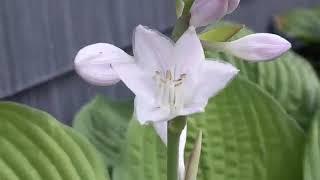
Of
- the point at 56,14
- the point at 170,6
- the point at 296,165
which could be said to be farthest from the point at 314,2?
the point at 296,165

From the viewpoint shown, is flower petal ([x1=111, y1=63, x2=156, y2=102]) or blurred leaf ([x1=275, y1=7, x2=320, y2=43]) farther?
blurred leaf ([x1=275, y1=7, x2=320, y2=43])

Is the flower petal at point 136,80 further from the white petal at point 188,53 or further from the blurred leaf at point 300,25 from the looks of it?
the blurred leaf at point 300,25

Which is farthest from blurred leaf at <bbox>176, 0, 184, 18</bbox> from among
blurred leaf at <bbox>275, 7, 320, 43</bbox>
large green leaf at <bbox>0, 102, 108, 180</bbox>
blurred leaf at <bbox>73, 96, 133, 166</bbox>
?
blurred leaf at <bbox>275, 7, 320, 43</bbox>

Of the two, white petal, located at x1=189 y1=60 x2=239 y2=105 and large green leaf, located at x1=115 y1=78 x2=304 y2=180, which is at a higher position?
white petal, located at x1=189 y1=60 x2=239 y2=105

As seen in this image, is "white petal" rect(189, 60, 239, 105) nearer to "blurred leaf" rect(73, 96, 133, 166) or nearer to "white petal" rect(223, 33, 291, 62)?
"white petal" rect(223, 33, 291, 62)

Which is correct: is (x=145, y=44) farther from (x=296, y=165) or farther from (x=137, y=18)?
(x=137, y=18)

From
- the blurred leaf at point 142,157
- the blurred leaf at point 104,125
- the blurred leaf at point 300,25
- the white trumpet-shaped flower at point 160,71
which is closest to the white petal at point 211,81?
the white trumpet-shaped flower at point 160,71
